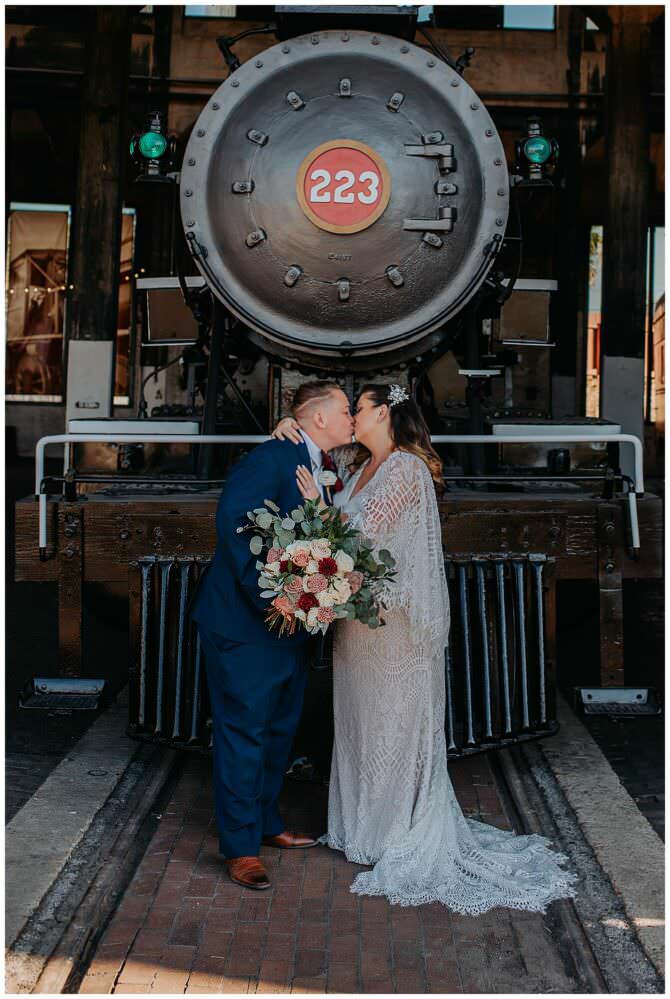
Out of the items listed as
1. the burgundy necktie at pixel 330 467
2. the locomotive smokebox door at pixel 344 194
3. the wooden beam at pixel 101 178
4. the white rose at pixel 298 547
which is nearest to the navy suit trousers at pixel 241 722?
the white rose at pixel 298 547

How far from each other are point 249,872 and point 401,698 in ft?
2.36

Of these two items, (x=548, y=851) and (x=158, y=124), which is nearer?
(x=548, y=851)

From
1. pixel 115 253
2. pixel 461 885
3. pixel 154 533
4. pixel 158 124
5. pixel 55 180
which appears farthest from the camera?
pixel 55 180

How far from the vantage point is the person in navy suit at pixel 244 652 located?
372 centimetres

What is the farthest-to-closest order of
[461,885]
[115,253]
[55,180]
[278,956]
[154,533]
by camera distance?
[55,180]
[115,253]
[154,533]
[461,885]
[278,956]

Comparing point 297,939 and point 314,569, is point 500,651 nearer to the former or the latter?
point 314,569

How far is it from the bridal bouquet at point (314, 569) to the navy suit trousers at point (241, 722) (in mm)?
148

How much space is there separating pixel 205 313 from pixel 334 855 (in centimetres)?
257

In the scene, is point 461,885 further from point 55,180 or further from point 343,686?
point 55,180

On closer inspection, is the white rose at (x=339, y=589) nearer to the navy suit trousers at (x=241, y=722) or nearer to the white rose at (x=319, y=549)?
the white rose at (x=319, y=549)

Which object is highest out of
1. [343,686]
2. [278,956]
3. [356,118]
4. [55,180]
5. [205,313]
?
[55,180]

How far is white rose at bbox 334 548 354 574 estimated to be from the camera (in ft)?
11.7

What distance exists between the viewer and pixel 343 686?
3.99 meters

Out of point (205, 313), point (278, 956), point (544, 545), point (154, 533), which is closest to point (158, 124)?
point (205, 313)
